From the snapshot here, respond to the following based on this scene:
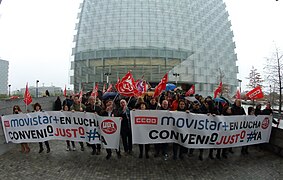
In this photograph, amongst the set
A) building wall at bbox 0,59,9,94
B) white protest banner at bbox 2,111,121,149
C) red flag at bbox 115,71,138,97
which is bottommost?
white protest banner at bbox 2,111,121,149

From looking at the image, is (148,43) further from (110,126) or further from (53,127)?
(110,126)

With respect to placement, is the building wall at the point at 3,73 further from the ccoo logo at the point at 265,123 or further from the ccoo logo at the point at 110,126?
the ccoo logo at the point at 265,123

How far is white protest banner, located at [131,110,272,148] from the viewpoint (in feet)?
20.0

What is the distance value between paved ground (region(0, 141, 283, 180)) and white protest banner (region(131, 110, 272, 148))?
606 mm

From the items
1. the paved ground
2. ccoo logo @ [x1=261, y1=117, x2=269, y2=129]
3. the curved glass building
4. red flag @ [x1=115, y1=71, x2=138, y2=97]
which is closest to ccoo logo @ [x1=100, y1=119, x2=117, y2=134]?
the paved ground

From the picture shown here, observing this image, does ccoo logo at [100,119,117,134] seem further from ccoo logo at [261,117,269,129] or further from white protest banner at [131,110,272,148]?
ccoo logo at [261,117,269,129]

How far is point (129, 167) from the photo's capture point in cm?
580

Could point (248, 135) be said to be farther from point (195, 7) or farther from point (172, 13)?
point (195, 7)

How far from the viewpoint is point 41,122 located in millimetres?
6707

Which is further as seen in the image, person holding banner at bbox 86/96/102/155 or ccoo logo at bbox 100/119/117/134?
person holding banner at bbox 86/96/102/155

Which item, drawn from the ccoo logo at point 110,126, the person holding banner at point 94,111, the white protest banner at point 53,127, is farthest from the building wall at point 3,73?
the ccoo logo at point 110,126

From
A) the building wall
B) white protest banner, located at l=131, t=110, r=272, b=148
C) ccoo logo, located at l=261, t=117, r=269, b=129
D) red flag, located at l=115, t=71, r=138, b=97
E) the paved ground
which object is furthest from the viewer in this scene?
the building wall

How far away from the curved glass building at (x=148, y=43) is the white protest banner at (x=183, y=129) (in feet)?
149

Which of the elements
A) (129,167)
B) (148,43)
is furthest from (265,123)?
(148,43)
